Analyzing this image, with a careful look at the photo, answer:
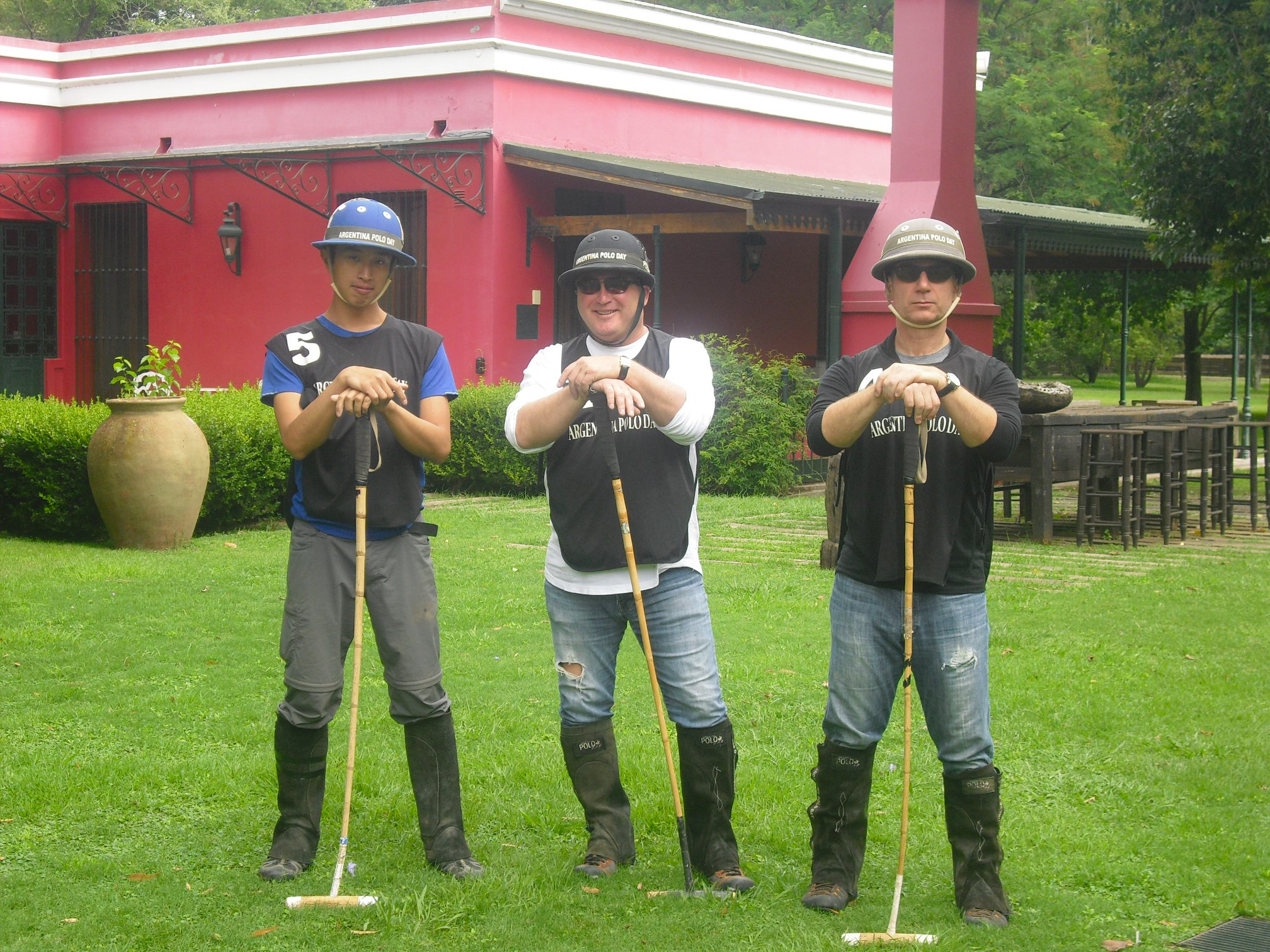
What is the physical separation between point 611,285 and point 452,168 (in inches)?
529

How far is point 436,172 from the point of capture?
17156 mm

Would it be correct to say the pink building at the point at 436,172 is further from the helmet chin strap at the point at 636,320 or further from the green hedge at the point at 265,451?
the helmet chin strap at the point at 636,320

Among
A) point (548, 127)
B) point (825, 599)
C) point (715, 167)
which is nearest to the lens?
point (825, 599)

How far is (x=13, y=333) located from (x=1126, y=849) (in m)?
19.3

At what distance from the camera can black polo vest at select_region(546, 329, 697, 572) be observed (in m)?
4.19

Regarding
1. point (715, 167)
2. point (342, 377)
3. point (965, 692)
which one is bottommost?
point (965, 692)

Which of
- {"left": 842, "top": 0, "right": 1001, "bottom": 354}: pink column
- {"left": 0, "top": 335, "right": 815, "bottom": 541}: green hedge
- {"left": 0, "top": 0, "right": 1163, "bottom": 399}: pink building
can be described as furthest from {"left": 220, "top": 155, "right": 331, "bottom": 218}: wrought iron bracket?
{"left": 842, "top": 0, "right": 1001, "bottom": 354}: pink column

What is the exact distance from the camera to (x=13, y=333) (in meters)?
20.2

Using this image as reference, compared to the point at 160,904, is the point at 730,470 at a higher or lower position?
higher

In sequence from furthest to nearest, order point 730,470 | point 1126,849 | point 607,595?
point 730,470 → point 1126,849 → point 607,595

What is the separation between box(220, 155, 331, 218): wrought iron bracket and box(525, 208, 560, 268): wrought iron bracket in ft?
8.65

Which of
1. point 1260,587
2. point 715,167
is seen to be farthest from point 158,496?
point 715,167

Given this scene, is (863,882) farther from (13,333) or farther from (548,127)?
(13,333)

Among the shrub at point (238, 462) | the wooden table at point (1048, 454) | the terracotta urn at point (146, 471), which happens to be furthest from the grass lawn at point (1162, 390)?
the terracotta urn at point (146, 471)
